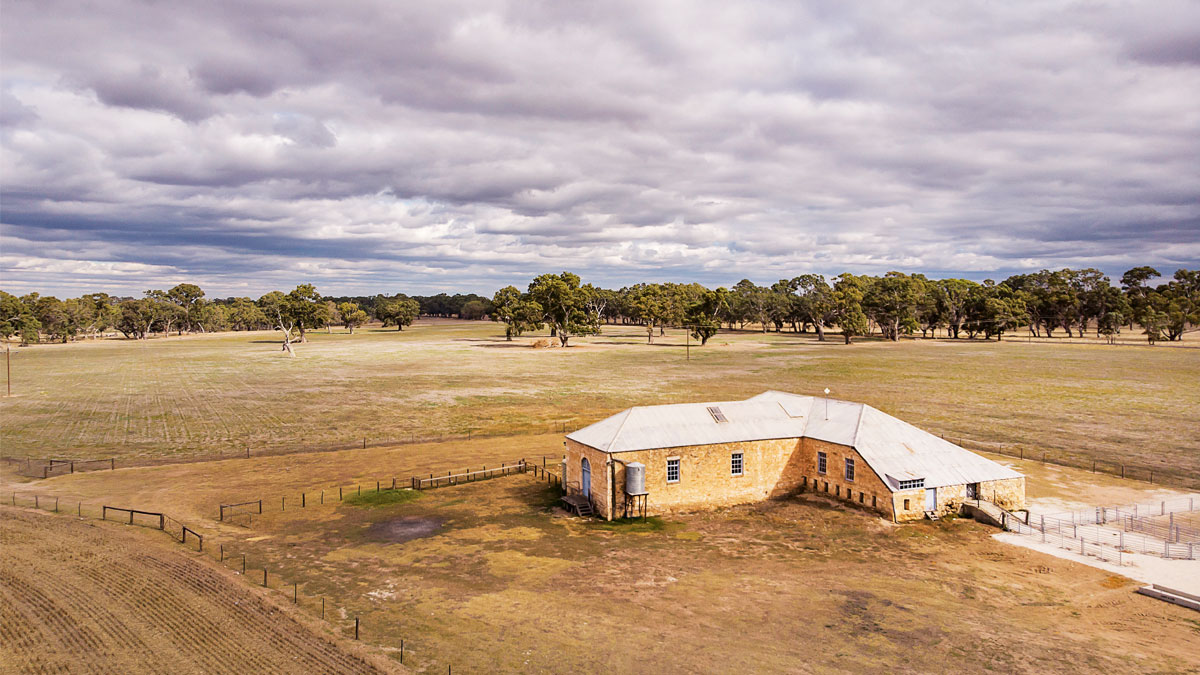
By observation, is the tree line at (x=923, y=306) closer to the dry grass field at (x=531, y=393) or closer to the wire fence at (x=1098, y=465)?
the dry grass field at (x=531, y=393)

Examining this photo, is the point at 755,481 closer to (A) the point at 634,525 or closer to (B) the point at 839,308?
(A) the point at 634,525

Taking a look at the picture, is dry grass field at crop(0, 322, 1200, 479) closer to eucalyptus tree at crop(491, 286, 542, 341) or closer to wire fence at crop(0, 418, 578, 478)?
wire fence at crop(0, 418, 578, 478)

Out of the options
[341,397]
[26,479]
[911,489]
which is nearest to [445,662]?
[911,489]

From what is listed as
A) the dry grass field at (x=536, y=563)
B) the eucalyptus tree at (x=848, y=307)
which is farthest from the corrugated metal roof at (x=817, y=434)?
the eucalyptus tree at (x=848, y=307)

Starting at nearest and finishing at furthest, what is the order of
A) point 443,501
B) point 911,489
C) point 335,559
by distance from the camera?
point 335,559
point 911,489
point 443,501

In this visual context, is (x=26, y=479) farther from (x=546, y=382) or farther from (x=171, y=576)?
(x=546, y=382)

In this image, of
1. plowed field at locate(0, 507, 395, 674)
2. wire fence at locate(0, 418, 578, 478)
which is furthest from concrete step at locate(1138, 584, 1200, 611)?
wire fence at locate(0, 418, 578, 478)
